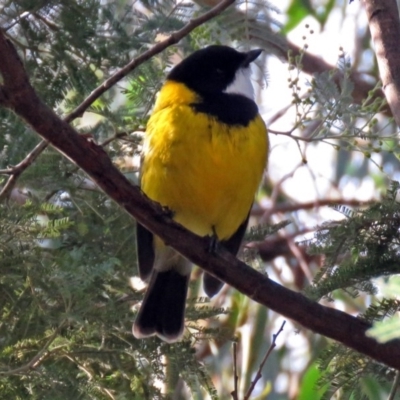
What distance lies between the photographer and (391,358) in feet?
7.39

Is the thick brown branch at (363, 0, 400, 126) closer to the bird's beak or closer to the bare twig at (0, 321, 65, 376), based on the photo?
the bird's beak

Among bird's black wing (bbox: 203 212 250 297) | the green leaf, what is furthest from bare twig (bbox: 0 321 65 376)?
the green leaf

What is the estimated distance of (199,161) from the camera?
2.86 meters

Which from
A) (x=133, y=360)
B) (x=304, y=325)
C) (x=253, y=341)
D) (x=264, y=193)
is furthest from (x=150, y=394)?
(x=264, y=193)

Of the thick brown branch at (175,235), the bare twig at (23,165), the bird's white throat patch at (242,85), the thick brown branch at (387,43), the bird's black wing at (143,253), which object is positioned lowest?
the thick brown branch at (175,235)

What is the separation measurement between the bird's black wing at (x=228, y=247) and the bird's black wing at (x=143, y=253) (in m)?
0.29

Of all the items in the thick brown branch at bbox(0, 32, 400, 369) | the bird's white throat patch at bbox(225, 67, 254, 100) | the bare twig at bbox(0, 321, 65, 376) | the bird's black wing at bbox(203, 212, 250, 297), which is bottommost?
the bare twig at bbox(0, 321, 65, 376)

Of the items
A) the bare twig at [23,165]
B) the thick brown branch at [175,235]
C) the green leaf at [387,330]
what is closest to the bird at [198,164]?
the thick brown branch at [175,235]

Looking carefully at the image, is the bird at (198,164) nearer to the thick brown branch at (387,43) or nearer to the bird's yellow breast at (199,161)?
the bird's yellow breast at (199,161)

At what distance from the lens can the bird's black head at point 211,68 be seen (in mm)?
3291

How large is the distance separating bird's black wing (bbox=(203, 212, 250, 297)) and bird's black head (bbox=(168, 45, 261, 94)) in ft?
1.74

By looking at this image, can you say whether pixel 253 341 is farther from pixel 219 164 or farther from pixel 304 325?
pixel 304 325

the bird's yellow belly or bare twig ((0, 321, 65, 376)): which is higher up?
the bird's yellow belly

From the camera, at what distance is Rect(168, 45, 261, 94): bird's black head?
329cm
